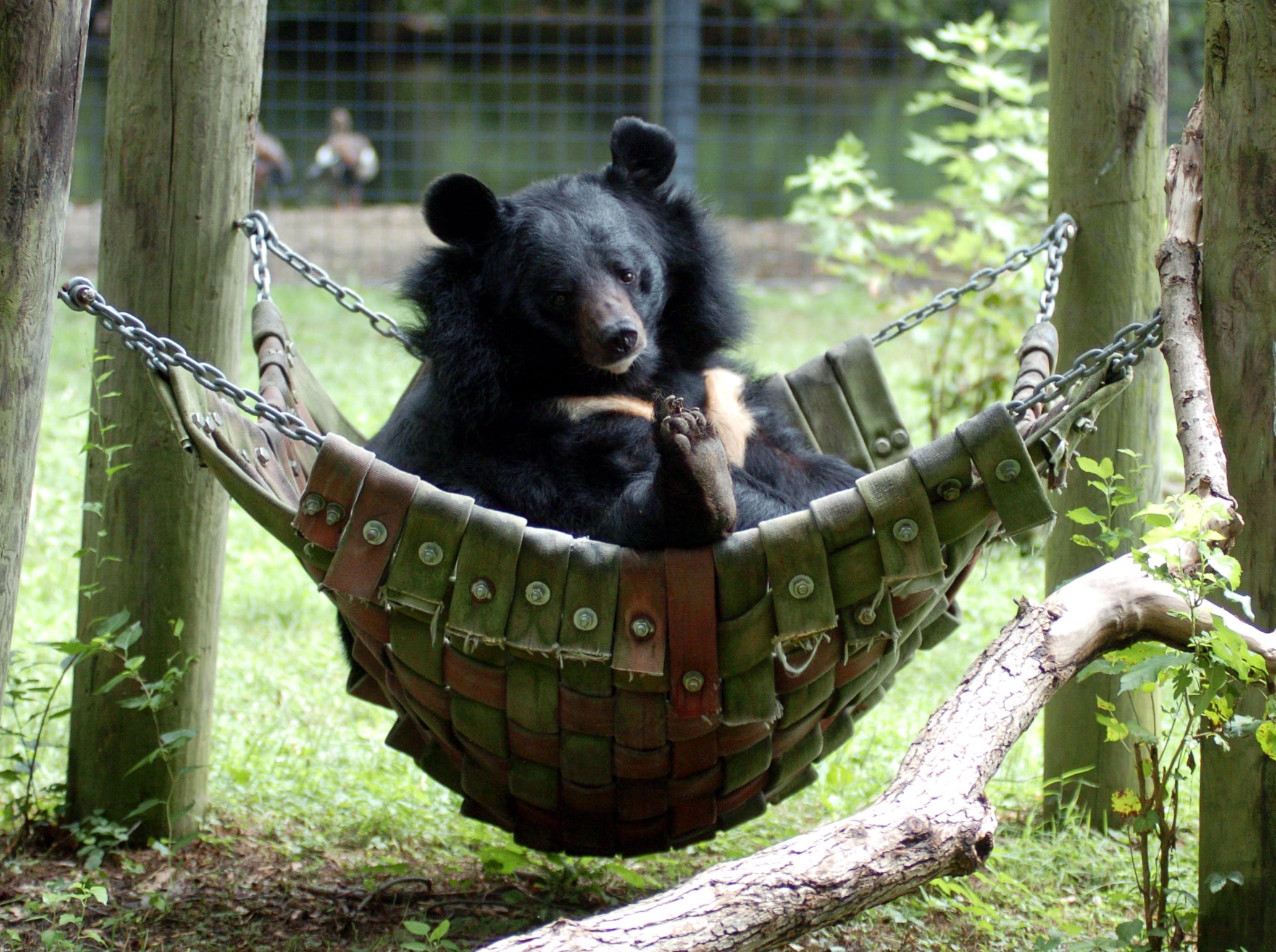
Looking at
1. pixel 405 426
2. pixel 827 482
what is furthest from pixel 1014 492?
pixel 405 426

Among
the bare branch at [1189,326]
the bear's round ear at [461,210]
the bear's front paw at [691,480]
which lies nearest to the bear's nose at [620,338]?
the bear's round ear at [461,210]

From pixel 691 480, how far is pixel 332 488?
25.3 inches

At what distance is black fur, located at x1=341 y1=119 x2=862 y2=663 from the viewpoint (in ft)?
10.2

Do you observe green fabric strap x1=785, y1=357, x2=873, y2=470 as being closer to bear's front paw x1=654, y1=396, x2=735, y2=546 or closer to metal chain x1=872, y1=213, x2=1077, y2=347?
metal chain x1=872, y1=213, x2=1077, y2=347

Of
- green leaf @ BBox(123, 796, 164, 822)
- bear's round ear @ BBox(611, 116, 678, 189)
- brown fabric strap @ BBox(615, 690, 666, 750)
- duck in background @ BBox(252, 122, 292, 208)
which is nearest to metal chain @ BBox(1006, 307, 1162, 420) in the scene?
brown fabric strap @ BBox(615, 690, 666, 750)

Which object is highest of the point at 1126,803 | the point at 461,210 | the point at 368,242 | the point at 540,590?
the point at 368,242

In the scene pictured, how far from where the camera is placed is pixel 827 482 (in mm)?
3402

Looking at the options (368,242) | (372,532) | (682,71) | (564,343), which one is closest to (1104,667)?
(372,532)

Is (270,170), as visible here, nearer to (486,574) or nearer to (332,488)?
(332,488)

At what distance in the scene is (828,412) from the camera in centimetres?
365

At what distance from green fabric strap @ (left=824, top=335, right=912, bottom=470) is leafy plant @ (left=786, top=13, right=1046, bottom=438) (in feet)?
8.20

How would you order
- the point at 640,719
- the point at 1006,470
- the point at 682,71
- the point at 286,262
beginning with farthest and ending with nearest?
the point at 682,71 → the point at 286,262 → the point at 640,719 → the point at 1006,470

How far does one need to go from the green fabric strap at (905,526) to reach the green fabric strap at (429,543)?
718mm

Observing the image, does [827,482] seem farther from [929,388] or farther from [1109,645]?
[929,388]
